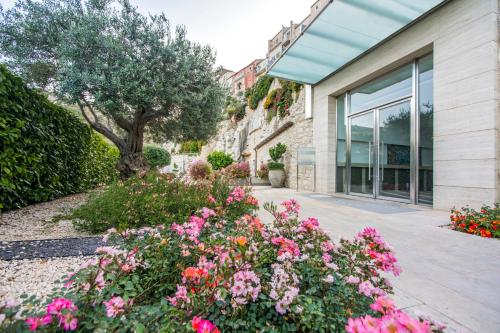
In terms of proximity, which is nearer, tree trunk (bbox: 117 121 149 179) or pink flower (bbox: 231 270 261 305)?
pink flower (bbox: 231 270 261 305)

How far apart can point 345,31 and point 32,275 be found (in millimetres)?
5886

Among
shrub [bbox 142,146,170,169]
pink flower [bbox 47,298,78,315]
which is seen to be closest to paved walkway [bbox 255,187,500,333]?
pink flower [bbox 47,298,78,315]

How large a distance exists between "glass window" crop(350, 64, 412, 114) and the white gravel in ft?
19.7

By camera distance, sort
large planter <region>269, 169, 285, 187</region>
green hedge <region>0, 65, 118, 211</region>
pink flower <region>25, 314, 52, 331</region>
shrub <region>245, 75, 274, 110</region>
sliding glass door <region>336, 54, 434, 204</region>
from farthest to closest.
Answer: shrub <region>245, 75, 274, 110</region> < large planter <region>269, 169, 285, 187</region> < sliding glass door <region>336, 54, 434, 204</region> < green hedge <region>0, 65, 118, 211</region> < pink flower <region>25, 314, 52, 331</region>

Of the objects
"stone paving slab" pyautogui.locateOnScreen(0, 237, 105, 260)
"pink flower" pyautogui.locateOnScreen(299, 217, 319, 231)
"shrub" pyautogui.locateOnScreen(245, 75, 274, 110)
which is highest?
"shrub" pyautogui.locateOnScreen(245, 75, 274, 110)

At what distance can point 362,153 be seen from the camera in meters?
5.86

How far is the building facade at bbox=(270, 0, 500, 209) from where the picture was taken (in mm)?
3389

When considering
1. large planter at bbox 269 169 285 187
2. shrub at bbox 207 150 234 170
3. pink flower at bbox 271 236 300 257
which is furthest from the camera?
shrub at bbox 207 150 234 170

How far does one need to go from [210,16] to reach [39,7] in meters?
3.72

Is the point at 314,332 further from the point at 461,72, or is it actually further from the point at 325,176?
the point at 325,176

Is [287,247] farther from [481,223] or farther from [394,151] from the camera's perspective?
[394,151]

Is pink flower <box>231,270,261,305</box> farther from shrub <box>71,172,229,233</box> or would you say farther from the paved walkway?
shrub <box>71,172,229,233</box>

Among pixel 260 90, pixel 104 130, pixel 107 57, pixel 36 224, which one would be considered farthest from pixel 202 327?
pixel 260 90

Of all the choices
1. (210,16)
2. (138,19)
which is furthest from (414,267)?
(210,16)
